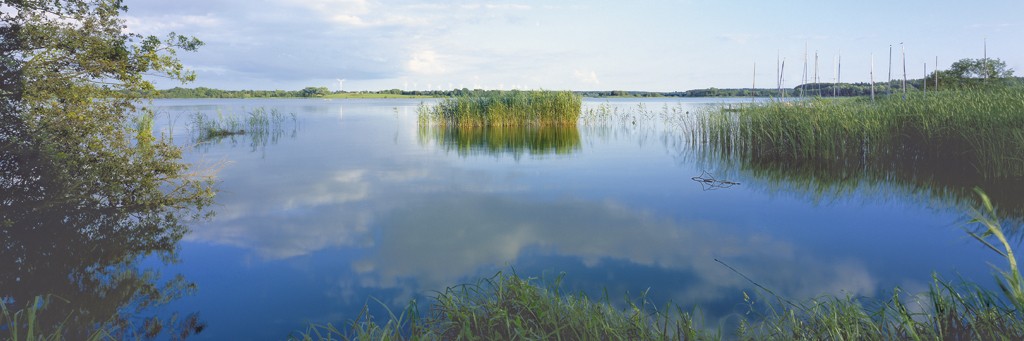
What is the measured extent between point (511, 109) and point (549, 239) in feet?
54.6

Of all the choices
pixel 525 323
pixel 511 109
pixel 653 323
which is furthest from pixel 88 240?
pixel 511 109

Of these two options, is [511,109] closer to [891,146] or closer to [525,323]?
[891,146]

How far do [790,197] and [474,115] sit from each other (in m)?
15.2

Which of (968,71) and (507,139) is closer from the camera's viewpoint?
(507,139)

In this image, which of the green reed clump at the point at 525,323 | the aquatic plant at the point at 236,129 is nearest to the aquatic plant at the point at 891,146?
the green reed clump at the point at 525,323

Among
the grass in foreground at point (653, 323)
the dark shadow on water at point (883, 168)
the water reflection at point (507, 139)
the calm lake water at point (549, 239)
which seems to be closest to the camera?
the grass in foreground at point (653, 323)

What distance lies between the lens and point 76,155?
6.47 meters

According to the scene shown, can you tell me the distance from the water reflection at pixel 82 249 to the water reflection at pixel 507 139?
834cm

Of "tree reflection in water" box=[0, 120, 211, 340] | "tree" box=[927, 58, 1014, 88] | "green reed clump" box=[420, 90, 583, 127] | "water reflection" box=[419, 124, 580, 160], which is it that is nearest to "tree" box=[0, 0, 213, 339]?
"tree reflection in water" box=[0, 120, 211, 340]

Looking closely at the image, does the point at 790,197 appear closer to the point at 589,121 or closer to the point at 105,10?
the point at 105,10

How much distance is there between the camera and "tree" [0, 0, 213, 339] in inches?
220

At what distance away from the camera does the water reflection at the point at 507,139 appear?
15.3 m

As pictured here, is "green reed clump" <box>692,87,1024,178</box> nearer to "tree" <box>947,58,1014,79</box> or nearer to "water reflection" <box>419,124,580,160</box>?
"water reflection" <box>419,124,580,160</box>

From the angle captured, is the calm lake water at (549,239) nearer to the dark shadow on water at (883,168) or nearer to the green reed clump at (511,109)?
the dark shadow on water at (883,168)
